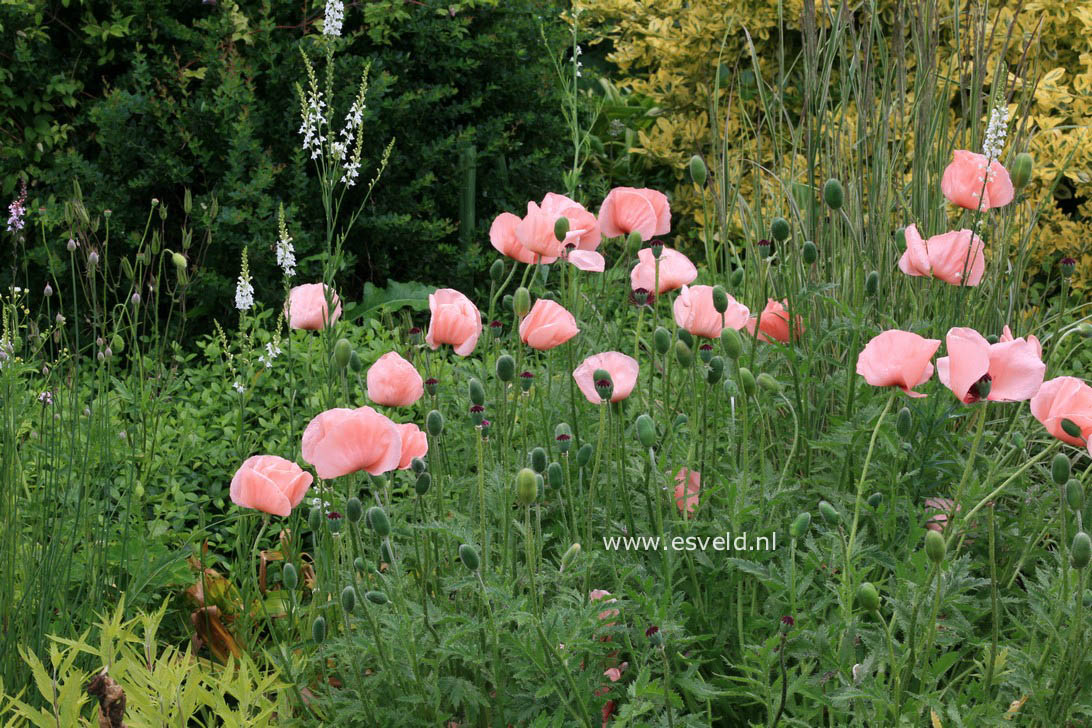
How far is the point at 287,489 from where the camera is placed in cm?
159

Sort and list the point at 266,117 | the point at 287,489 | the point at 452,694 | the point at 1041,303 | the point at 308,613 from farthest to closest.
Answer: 1. the point at 266,117
2. the point at 1041,303
3. the point at 308,613
4. the point at 287,489
5. the point at 452,694

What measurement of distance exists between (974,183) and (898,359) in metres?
0.73

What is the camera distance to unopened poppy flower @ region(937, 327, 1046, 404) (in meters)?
1.39

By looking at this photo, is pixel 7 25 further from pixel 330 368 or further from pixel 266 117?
pixel 330 368

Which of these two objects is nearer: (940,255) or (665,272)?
(940,255)

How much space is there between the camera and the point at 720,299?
173 centimetres

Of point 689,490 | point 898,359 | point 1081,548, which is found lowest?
point 689,490

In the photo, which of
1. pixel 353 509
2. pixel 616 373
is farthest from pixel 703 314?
pixel 353 509

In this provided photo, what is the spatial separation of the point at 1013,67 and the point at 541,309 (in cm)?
320

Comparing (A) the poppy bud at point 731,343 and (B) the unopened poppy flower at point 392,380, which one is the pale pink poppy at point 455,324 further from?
(A) the poppy bud at point 731,343

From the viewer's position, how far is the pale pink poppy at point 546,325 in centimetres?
176

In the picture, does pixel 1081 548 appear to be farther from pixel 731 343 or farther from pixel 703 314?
pixel 703 314

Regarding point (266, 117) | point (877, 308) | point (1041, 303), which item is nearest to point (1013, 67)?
point (1041, 303)

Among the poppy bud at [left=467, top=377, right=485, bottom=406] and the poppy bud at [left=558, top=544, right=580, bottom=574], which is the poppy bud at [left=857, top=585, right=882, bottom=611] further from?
the poppy bud at [left=467, top=377, right=485, bottom=406]
